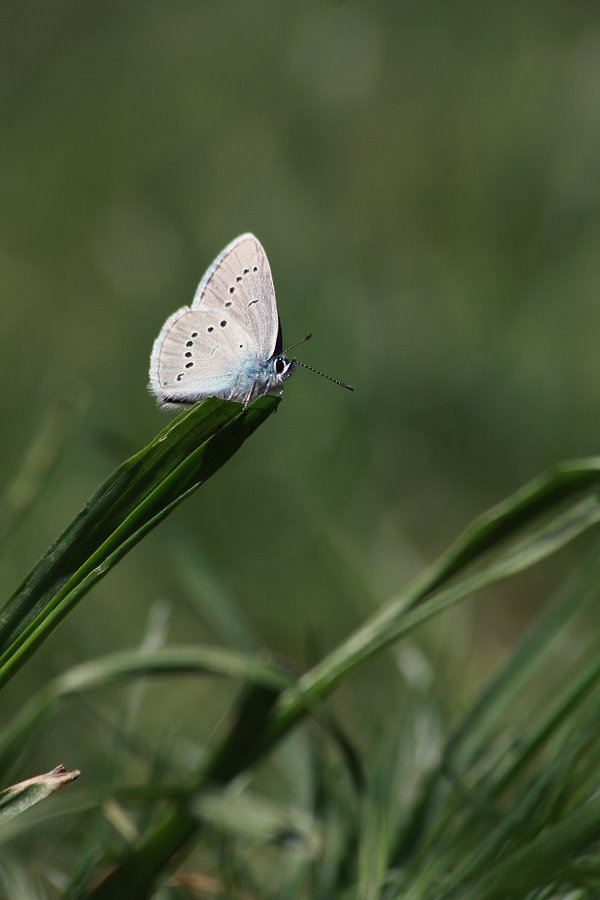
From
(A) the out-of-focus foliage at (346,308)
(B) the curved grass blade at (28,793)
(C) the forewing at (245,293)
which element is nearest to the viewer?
(B) the curved grass blade at (28,793)

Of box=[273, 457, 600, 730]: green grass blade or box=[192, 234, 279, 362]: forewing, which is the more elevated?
box=[192, 234, 279, 362]: forewing

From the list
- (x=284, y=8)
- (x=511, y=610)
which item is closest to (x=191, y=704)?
(x=511, y=610)

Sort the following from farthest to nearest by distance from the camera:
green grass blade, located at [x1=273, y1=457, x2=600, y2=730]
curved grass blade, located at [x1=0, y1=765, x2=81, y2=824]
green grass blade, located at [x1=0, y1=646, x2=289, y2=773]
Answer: green grass blade, located at [x1=0, y1=646, x2=289, y2=773] → green grass blade, located at [x1=273, y1=457, x2=600, y2=730] → curved grass blade, located at [x1=0, y1=765, x2=81, y2=824]

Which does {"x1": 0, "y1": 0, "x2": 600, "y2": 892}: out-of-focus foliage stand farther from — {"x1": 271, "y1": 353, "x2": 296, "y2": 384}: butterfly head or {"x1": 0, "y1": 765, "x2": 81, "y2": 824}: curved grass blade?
{"x1": 0, "y1": 765, "x2": 81, "y2": 824}: curved grass blade

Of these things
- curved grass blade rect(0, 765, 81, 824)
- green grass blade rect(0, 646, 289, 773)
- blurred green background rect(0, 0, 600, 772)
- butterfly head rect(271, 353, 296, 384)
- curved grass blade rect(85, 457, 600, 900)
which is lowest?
curved grass blade rect(85, 457, 600, 900)

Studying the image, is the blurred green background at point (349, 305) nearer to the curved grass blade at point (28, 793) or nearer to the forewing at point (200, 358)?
the forewing at point (200, 358)

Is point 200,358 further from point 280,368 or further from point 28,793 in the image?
point 28,793

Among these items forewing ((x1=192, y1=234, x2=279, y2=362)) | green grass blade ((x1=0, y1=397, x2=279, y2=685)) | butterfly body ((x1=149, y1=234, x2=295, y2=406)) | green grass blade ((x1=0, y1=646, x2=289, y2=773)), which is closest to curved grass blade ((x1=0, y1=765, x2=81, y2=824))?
green grass blade ((x1=0, y1=397, x2=279, y2=685))

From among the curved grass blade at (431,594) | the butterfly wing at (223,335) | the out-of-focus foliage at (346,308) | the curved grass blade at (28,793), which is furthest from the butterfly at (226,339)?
the curved grass blade at (28,793)
